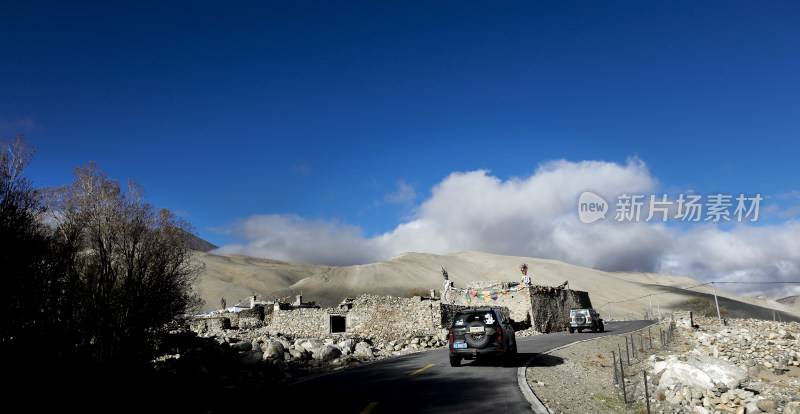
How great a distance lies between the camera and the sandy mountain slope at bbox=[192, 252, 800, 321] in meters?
105

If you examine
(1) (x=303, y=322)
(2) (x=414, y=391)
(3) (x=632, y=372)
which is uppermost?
(1) (x=303, y=322)

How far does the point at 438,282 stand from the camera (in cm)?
12394

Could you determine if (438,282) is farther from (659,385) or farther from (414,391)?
(414,391)

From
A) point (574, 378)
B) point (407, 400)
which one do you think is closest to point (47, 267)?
point (407, 400)

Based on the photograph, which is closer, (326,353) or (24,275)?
(24,275)

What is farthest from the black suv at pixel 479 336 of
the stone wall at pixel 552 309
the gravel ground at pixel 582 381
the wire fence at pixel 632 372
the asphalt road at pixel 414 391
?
the stone wall at pixel 552 309

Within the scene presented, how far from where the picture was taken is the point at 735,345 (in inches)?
1226

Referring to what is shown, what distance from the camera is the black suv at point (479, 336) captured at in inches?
612

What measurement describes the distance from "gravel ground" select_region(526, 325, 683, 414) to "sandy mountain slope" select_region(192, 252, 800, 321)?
242 ft

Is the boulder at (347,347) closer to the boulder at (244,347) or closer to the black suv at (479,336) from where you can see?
the boulder at (244,347)

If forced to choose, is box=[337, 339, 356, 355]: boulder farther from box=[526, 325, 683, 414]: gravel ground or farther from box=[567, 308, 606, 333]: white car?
box=[567, 308, 606, 333]: white car

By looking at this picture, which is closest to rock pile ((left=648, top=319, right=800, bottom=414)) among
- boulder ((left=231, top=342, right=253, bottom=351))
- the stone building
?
the stone building

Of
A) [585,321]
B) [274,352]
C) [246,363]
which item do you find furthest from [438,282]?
[246,363]

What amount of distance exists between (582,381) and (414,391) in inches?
266
